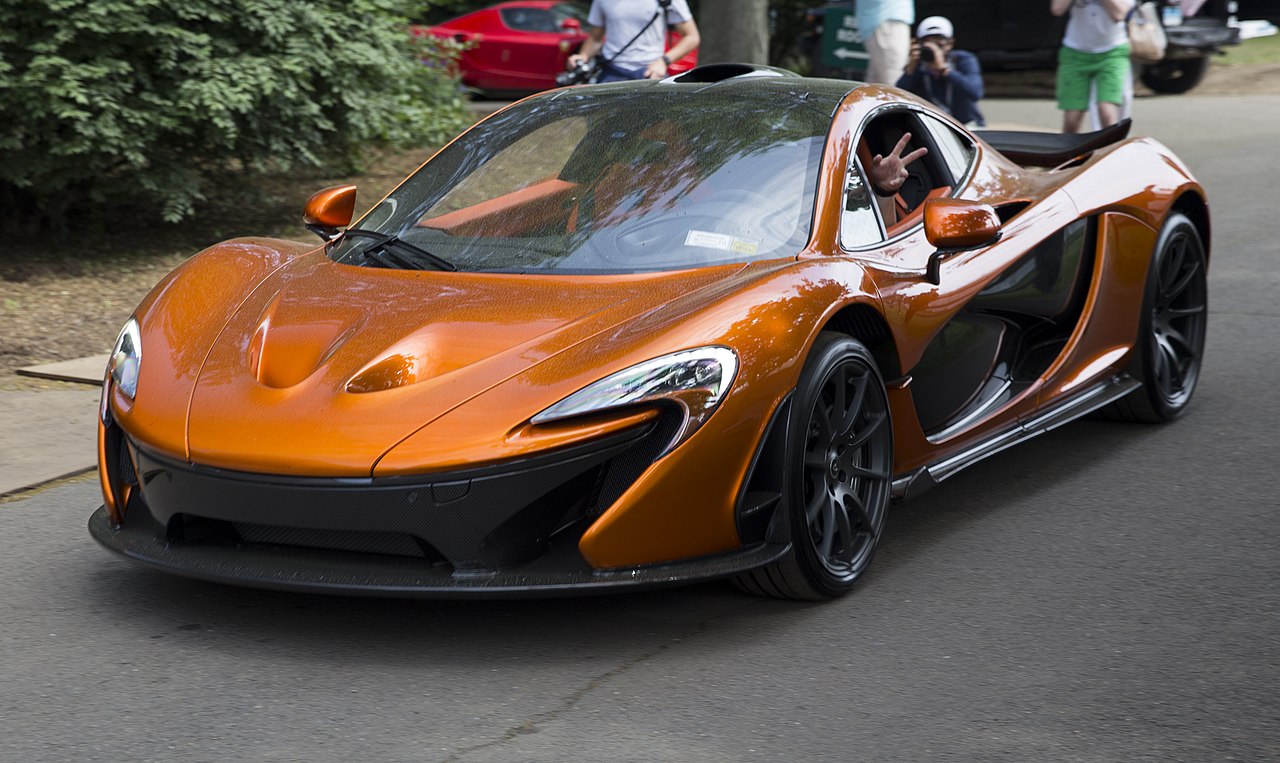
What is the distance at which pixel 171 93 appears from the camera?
8820 millimetres

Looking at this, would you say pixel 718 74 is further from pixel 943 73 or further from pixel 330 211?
pixel 943 73

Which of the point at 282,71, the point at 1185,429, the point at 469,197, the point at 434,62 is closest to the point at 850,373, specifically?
the point at 469,197

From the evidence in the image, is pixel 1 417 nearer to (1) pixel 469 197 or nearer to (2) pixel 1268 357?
(1) pixel 469 197

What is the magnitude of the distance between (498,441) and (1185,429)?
3.42 meters

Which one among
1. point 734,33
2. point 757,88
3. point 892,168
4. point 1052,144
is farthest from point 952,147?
point 734,33

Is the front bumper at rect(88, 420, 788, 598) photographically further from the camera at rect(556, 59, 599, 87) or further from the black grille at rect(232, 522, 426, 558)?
the camera at rect(556, 59, 599, 87)

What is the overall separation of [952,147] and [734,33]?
6.66 m

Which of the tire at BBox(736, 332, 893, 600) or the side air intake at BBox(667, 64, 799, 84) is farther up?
the side air intake at BBox(667, 64, 799, 84)

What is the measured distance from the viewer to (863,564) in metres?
4.27

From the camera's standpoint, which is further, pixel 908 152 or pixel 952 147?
pixel 952 147

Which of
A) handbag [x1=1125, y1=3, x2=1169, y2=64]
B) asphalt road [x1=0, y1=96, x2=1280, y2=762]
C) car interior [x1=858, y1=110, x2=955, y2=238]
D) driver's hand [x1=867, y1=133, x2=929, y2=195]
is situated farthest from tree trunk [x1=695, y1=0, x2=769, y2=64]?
asphalt road [x1=0, y1=96, x2=1280, y2=762]

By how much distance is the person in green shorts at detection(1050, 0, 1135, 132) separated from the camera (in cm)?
1052

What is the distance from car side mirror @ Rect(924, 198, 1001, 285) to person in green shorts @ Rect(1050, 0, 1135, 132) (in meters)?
6.48

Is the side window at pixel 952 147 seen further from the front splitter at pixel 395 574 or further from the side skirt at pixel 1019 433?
the front splitter at pixel 395 574
